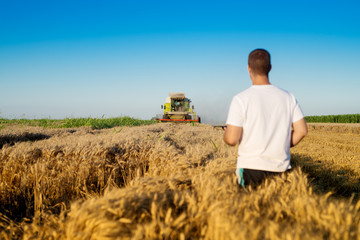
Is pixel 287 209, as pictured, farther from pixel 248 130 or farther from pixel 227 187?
pixel 248 130

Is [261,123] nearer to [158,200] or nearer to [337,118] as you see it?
[158,200]

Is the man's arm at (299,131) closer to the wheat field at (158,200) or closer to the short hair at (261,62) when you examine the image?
the wheat field at (158,200)

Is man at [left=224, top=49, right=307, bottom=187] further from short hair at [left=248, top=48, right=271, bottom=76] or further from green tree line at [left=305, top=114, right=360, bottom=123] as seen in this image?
green tree line at [left=305, top=114, right=360, bottom=123]

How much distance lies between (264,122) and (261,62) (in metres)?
→ 0.55

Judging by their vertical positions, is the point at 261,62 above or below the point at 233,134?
above

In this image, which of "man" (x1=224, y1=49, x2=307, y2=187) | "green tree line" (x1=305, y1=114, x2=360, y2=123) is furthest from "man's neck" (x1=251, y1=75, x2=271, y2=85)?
"green tree line" (x1=305, y1=114, x2=360, y2=123)

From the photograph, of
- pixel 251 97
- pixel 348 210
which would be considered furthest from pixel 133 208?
pixel 348 210

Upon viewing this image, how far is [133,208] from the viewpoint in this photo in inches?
66.5

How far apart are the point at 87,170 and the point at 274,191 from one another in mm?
2688

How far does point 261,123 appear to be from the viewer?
82.9 inches

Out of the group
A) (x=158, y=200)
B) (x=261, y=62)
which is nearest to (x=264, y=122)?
(x=261, y=62)

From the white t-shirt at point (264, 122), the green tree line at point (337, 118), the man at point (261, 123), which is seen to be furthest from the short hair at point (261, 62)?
the green tree line at point (337, 118)

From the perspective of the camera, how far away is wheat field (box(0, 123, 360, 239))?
1438mm

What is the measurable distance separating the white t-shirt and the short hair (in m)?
0.14
